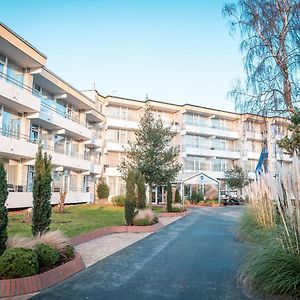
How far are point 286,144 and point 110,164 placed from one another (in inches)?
1366

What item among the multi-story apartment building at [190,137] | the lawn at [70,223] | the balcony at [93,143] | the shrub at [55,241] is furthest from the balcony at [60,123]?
the shrub at [55,241]

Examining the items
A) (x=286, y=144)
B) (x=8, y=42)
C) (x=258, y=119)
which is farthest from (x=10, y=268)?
(x=8, y=42)

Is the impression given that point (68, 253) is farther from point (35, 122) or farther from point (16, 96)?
point (35, 122)

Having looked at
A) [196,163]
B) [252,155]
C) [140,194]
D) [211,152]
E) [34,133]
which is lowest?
[140,194]

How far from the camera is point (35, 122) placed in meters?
26.3

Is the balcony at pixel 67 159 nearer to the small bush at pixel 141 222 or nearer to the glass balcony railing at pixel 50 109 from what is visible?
the glass balcony railing at pixel 50 109

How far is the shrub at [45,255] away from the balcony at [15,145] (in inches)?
611

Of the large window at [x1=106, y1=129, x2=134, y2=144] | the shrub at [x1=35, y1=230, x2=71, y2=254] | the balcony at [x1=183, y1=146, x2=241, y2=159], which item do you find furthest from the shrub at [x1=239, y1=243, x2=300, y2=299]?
the balcony at [x1=183, y1=146, x2=241, y2=159]

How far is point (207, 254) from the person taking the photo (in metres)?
9.38

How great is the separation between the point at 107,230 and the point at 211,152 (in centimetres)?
4029

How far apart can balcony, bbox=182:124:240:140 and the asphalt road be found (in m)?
39.7

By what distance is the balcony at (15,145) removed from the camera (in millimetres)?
20969

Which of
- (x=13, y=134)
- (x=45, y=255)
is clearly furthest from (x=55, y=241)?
(x=13, y=134)

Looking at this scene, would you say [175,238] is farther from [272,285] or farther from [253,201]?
[272,285]
